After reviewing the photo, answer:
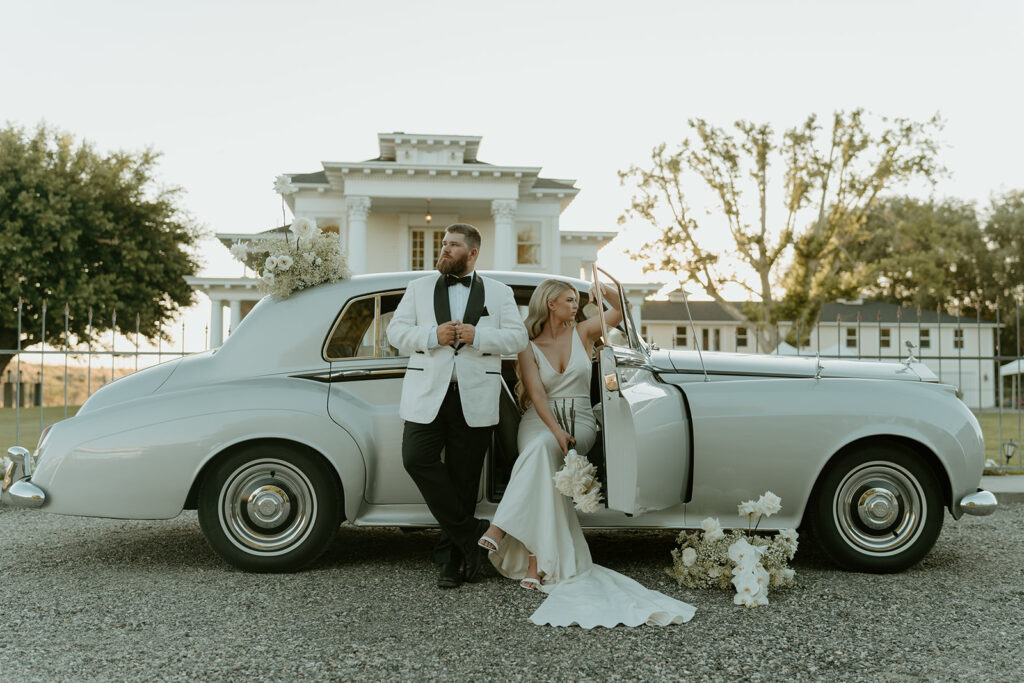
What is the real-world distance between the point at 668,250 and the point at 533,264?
7.77 meters

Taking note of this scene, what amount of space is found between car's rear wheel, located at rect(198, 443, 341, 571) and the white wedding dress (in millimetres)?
1015

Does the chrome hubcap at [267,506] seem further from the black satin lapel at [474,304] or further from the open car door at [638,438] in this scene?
the open car door at [638,438]

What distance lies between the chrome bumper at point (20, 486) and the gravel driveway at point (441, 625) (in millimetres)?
483

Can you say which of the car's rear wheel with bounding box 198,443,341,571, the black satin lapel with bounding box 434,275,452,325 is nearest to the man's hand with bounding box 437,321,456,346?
the black satin lapel with bounding box 434,275,452,325

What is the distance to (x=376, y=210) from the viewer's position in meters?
29.6

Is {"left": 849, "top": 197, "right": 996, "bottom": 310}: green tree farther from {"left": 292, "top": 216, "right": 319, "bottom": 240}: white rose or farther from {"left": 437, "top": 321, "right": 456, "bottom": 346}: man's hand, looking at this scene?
{"left": 437, "top": 321, "right": 456, "bottom": 346}: man's hand

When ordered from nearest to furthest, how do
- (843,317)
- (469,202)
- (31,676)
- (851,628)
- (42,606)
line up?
(31,676)
(851,628)
(42,606)
(469,202)
(843,317)

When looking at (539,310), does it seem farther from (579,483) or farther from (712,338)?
(712,338)

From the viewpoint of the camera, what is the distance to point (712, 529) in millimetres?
4402

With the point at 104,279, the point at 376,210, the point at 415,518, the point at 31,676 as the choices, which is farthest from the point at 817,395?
the point at 104,279

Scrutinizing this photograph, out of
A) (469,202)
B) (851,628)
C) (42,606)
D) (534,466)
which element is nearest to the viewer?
(851,628)

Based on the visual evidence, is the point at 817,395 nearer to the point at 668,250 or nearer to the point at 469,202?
the point at 469,202

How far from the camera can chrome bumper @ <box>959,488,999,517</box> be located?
455 cm

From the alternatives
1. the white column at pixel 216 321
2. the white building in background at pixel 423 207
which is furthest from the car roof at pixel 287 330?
the white column at pixel 216 321
